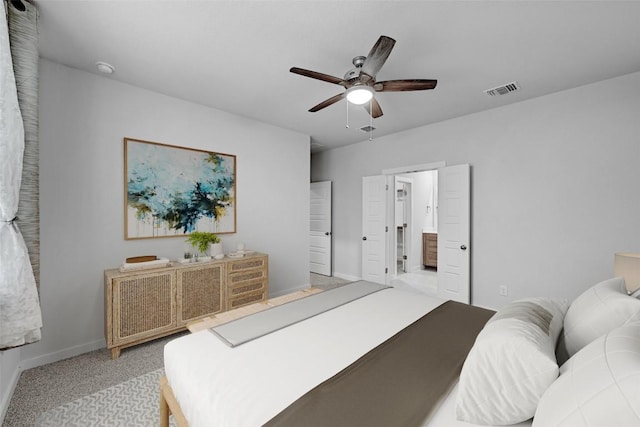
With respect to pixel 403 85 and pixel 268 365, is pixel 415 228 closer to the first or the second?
pixel 403 85

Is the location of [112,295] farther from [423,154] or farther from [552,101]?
[552,101]

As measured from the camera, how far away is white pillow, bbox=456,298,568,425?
815 millimetres

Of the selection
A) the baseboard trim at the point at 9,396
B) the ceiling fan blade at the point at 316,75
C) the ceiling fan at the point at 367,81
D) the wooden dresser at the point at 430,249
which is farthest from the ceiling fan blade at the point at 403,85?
the wooden dresser at the point at 430,249

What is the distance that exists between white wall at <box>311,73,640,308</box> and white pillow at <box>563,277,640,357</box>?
2208 millimetres

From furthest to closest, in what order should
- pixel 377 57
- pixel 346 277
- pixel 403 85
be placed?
pixel 346 277 < pixel 403 85 < pixel 377 57

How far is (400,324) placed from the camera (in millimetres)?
1656

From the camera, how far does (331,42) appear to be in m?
2.07

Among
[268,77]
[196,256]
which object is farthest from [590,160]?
[196,256]

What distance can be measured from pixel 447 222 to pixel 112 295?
3971 mm

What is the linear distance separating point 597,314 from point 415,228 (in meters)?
5.05

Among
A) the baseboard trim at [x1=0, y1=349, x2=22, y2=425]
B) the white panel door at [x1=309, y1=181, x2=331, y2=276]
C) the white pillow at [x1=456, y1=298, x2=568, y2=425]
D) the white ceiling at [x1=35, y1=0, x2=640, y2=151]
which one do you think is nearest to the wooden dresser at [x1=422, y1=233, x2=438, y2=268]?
the white panel door at [x1=309, y1=181, x2=331, y2=276]

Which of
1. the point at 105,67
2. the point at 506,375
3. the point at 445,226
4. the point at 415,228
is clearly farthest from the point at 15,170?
the point at 415,228

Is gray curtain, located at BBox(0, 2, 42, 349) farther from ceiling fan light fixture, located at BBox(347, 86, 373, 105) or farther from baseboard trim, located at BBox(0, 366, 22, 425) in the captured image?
ceiling fan light fixture, located at BBox(347, 86, 373, 105)

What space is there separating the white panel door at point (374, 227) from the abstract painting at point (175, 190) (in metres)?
2.35
